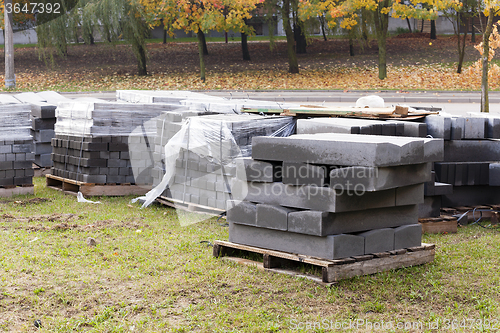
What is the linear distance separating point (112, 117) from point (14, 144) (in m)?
1.71

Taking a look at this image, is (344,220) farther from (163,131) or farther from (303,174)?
(163,131)

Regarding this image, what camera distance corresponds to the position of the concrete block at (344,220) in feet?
16.9

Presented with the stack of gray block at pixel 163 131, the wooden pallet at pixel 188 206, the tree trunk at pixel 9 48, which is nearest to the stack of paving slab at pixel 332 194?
the wooden pallet at pixel 188 206

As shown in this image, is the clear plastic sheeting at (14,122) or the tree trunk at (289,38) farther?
the tree trunk at (289,38)

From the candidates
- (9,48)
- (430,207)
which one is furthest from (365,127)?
(9,48)

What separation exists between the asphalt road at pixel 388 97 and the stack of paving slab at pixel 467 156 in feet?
35.3

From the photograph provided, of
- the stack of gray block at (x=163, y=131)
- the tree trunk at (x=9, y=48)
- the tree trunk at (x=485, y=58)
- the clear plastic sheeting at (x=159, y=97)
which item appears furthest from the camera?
the tree trunk at (x=9, y=48)

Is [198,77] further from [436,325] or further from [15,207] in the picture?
[436,325]

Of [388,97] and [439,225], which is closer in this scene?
[439,225]

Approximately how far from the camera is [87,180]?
9.52m

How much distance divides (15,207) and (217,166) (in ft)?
11.4

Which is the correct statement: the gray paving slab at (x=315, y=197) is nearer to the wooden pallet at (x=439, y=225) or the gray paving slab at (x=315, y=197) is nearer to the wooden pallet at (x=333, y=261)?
the wooden pallet at (x=333, y=261)

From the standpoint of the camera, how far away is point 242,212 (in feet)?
18.7

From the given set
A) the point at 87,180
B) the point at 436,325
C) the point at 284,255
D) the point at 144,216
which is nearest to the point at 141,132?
the point at 87,180
